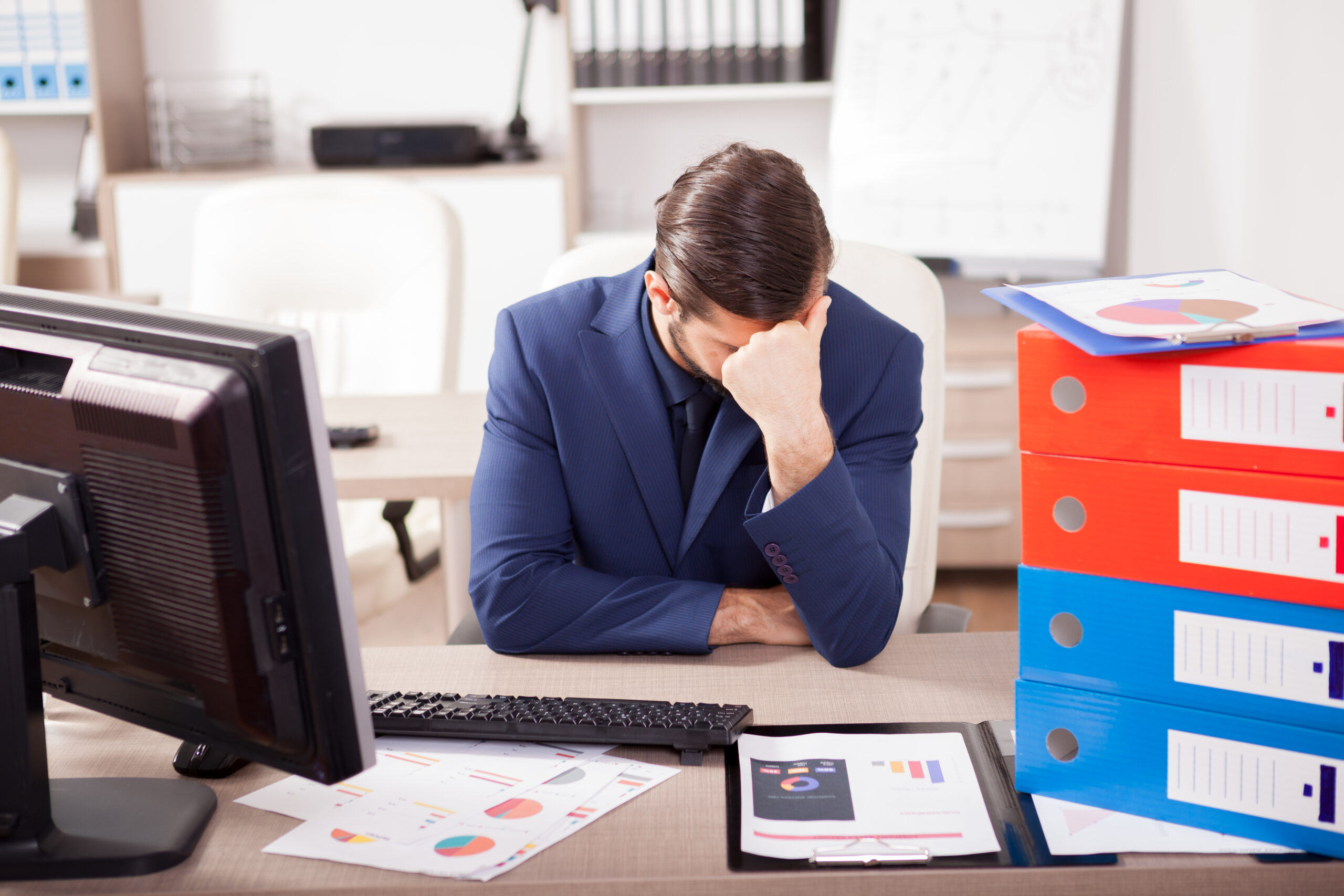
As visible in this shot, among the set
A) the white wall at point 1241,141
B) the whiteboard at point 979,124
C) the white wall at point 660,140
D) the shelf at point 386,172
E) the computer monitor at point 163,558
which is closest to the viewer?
the computer monitor at point 163,558

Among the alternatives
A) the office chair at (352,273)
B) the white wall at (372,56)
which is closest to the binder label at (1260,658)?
the office chair at (352,273)

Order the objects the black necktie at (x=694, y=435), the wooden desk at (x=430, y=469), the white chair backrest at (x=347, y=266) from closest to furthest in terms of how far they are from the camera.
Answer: the black necktie at (x=694, y=435) < the wooden desk at (x=430, y=469) < the white chair backrest at (x=347, y=266)

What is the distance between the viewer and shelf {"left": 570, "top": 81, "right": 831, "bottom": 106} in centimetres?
296

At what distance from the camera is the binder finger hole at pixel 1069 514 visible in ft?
2.63

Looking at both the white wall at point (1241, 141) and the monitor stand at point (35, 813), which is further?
the white wall at point (1241, 141)

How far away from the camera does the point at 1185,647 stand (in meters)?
0.78

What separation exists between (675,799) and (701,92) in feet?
7.88

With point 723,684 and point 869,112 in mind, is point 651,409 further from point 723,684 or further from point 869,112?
point 869,112

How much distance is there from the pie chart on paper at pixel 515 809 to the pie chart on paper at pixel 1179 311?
0.52 m

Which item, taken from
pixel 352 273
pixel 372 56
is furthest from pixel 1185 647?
pixel 372 56

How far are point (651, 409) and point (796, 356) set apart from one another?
21 centimetres

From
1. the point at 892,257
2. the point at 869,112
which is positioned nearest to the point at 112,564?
the point at 892,257

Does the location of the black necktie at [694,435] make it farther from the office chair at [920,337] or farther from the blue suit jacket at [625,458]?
the office chair at [920,337]

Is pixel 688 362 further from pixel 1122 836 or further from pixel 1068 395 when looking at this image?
pixel 1122 836
